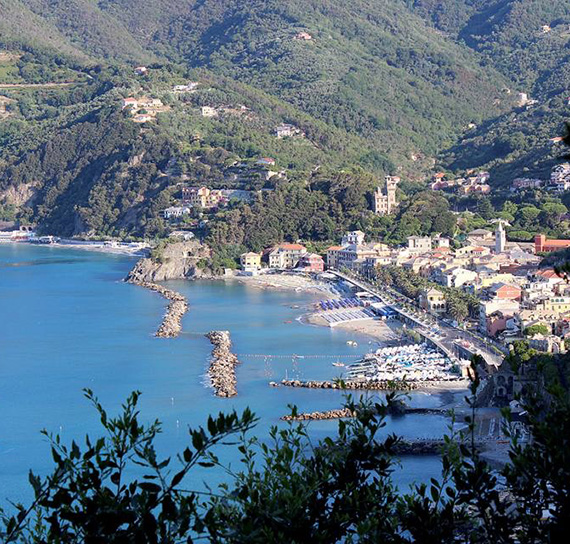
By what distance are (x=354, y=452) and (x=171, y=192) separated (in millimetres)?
43476

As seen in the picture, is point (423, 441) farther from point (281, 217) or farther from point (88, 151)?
point (88, 151)

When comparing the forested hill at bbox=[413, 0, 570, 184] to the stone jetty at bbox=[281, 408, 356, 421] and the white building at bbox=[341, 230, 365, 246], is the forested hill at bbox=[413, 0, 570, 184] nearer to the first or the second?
the white building at bbox=[341, 230, 365, 246]

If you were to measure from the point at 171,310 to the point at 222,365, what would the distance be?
26.6ft

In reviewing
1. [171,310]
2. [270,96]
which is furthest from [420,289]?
[270,96]

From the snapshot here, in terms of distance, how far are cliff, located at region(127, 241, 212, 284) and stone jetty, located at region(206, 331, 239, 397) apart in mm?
12272

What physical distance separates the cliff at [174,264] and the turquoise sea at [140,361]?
0.90m

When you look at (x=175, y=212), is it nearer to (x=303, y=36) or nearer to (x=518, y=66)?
(x=303, y=36)

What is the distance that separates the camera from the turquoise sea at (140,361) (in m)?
17.0

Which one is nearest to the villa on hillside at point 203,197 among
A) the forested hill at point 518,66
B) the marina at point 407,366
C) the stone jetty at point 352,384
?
the forested hill at point 518,66

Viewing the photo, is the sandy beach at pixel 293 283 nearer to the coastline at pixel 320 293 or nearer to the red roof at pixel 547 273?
the coastline at pixel 320 293

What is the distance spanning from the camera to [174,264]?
3919 centimetres

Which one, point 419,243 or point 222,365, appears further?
point 419,243

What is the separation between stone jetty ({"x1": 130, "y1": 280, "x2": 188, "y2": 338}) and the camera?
26.2 meters

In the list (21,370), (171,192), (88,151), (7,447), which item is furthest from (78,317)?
(88,151)
